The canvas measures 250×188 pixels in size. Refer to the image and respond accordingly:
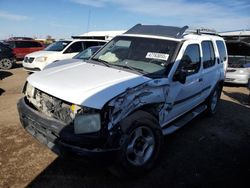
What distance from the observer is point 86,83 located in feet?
11.0

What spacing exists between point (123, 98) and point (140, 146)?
845 millimetres

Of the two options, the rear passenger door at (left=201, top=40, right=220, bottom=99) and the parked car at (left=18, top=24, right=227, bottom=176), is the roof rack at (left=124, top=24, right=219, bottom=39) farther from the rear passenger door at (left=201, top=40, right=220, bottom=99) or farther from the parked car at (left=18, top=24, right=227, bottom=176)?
the rear passenger door at (left=201, top=40, right=220, bottom=99)

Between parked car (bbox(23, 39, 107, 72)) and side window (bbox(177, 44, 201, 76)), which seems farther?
parked car (bbox(23, 39, 107, 72))

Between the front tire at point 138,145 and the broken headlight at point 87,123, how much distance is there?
310mm

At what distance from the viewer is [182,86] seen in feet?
14.0

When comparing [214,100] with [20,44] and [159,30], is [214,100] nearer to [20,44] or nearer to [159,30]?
[159,30]

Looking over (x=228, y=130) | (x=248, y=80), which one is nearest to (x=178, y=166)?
(x=228, y=130)

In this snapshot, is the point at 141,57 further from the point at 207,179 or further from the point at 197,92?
the point at 207,179

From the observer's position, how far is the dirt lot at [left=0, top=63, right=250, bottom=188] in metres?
3.39

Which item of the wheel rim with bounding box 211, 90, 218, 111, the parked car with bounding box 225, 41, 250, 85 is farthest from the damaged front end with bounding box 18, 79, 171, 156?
the parked car with bounding box 225, 41, 250, 85

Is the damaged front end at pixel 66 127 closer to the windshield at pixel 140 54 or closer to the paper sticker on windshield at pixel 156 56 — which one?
the windshield at pixel 140 54

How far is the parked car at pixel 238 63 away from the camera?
10.4 metres

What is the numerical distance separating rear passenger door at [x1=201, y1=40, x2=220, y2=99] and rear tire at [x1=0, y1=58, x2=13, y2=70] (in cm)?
1221

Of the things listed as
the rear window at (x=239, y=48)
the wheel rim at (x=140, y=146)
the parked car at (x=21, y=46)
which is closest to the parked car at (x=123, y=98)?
the wheel rim at (x=140, y=146)
